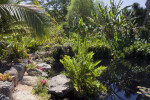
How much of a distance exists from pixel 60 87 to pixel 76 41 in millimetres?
5335

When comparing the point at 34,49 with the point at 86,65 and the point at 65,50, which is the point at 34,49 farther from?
the point at 86,65

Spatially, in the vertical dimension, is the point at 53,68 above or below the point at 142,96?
below

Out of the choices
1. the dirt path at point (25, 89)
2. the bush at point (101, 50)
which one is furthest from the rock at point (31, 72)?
the bush at point (101, 50)

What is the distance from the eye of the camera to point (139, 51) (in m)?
8.57

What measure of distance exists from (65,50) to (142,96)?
485 centimetres

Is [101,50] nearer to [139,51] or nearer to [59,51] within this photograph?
[139,51]

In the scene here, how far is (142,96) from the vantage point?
4.12 m

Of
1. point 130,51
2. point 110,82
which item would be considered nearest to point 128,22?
point 130,51

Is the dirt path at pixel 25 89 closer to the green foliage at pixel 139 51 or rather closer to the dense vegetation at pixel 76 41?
the dense vegetation at pixel 76 41

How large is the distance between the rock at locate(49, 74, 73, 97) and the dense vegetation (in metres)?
0.27

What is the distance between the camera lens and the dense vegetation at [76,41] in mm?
4078

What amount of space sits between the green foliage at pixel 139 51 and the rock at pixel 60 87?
5370 mm

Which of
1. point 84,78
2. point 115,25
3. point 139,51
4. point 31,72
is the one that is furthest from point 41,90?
point 115,25

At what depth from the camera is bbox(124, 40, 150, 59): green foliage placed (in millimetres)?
8211
